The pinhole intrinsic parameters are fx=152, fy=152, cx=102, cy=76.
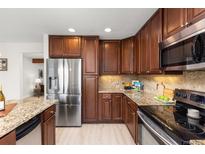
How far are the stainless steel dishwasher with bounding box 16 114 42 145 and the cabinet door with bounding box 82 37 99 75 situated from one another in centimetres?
237

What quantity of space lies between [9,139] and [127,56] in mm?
3602

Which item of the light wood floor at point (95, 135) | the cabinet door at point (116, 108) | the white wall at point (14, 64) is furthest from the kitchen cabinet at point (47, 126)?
the white wall at point (14, 64)

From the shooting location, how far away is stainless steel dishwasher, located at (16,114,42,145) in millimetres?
1291

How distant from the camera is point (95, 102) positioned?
400 cm

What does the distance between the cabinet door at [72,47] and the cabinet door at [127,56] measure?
1.26 meters

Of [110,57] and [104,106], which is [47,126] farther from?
[110,57]

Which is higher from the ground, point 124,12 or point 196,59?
point 124,12

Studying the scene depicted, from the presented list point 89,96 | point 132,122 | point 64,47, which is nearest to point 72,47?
point 64,47

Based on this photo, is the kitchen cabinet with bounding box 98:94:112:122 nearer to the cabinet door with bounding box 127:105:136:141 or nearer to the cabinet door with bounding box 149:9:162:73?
the cabinet door with bounding box 127:105:136:141

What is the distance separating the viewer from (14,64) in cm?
498

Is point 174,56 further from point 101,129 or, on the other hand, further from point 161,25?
point 101,129

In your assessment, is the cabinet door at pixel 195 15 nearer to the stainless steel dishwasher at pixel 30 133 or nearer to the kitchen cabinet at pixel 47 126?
the stainless steel dishwasher at pixel 30 133

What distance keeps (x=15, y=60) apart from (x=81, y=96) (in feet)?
9.15
